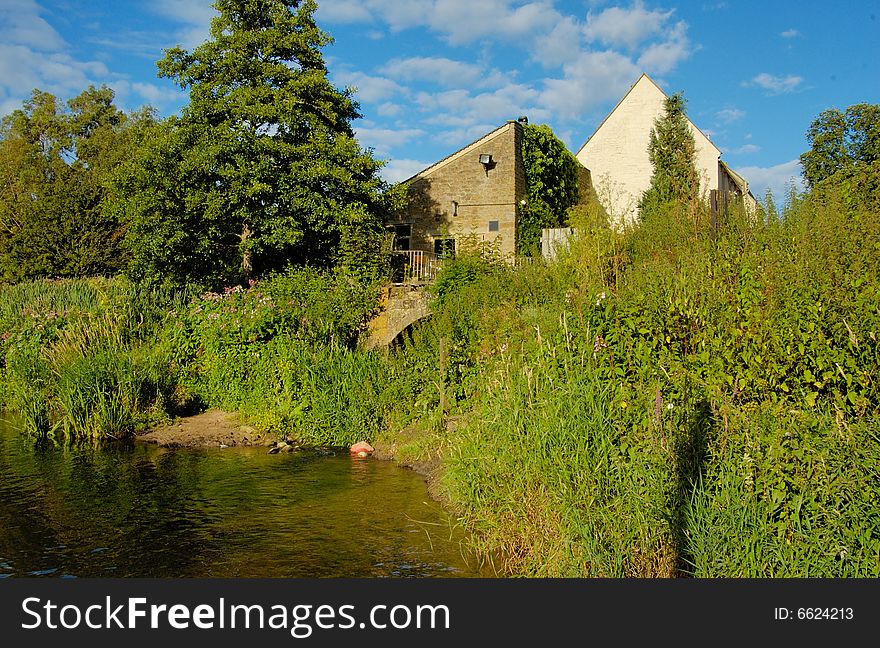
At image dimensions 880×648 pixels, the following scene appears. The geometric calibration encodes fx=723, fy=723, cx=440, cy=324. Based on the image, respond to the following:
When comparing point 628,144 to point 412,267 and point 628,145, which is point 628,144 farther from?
point 412,267

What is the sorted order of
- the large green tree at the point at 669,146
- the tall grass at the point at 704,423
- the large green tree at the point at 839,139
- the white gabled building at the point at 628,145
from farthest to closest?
the large green tree at the point at 839,139 < the white gabled building at the point at 628,145 < the large green tree at the point at 669,146 < the tall grass at the point at 704,423

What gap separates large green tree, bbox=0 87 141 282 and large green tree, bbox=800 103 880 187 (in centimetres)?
3740

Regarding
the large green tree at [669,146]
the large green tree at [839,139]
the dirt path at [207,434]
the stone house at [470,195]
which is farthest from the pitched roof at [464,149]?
the large green tree at [839,139]

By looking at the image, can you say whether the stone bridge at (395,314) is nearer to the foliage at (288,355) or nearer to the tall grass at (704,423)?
the foliage at (288,355)

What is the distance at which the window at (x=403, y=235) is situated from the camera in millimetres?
27031

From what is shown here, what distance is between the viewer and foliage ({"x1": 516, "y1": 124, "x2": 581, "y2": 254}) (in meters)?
26.1

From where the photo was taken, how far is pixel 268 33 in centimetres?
2114

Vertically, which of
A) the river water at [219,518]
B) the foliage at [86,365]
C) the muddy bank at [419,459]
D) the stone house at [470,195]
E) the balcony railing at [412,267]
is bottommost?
the river water at [219,518]

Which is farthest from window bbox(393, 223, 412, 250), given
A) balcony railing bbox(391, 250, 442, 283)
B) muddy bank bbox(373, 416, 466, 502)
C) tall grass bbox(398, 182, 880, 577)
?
tall grass bbox(398, 182, 880, 577)

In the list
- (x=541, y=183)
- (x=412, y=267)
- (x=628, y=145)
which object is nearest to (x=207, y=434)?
(x=412, y=267)

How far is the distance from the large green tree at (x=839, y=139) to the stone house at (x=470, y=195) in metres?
24.2

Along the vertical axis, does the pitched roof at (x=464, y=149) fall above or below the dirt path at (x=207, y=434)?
above

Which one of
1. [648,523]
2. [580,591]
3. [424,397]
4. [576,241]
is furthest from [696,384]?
[424,397]

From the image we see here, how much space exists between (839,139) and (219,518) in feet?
146
